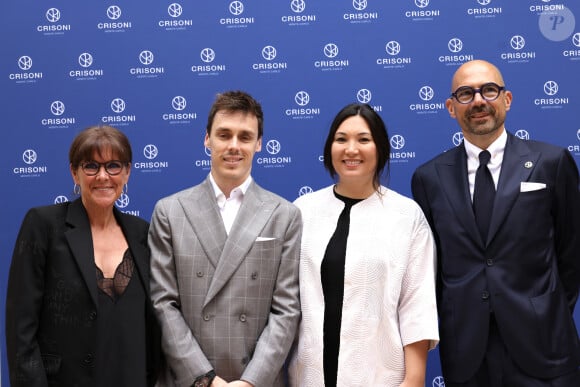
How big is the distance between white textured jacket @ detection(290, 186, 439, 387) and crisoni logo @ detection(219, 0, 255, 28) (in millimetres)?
1576

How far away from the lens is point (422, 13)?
147 inches

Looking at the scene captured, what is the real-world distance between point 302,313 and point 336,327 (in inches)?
6.3

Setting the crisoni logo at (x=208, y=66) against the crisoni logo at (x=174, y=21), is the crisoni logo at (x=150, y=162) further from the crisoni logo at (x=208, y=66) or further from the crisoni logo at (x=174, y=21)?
the crisoni logo at (x=174, y=21)

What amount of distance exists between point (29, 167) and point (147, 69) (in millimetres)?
946

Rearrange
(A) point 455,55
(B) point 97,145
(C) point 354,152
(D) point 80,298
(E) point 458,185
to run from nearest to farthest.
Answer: (D) point 80,298 < (B) point 97,145 < (C) point 354,152 < (E) point 458,185 < (A) point 455,55

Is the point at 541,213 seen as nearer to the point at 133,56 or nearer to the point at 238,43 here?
the point at 238,43

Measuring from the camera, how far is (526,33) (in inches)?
146

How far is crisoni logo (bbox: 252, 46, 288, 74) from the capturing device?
12.3 feet

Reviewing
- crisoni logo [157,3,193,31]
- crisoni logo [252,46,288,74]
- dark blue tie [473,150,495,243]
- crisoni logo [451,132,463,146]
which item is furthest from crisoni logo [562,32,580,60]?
crisoni logo [157,3,193,31]

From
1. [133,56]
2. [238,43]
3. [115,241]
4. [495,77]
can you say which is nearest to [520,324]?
[495,77]

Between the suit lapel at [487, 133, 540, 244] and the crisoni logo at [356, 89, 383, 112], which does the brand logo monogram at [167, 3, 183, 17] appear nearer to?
the crisoni logo at [356, 89, 383, 112]

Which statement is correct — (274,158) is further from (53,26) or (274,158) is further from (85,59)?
(53,26)

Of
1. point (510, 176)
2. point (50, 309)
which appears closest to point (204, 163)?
point (50, 309)

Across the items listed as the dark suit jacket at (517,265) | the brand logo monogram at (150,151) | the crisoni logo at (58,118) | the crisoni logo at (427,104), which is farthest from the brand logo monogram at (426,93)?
the crisoni logo at (58,118)
